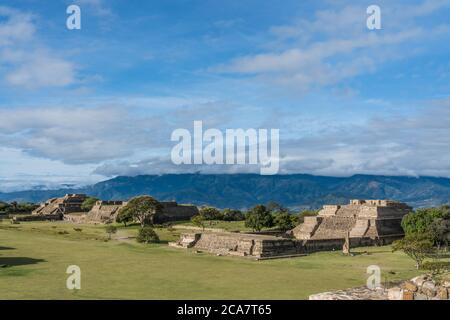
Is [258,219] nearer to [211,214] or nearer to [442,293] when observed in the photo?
[211,214]

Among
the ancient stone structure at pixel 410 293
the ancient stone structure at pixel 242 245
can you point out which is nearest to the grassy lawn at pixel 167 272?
the ancient stone structure at pixel 242 245

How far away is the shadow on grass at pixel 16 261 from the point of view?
41.1m

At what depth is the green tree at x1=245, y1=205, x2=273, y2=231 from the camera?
250 ft

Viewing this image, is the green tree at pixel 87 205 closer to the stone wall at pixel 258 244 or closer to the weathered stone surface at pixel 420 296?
the stone wall at pixel 258 244

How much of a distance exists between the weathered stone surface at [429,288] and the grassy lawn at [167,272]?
26.5 feet

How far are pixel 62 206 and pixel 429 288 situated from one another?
11448 centimetres

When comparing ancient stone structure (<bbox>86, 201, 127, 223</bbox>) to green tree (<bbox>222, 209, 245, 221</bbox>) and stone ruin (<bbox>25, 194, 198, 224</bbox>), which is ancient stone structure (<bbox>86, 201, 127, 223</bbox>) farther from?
green tree (<bbox>222, 209, 245, 221</bbox>)

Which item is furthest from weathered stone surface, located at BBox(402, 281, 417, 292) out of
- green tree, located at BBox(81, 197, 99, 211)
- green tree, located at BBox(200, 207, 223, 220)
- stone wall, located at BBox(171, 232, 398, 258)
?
green tree, located at BBox(81, 197, 99, 211)

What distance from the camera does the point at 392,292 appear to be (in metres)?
23.4

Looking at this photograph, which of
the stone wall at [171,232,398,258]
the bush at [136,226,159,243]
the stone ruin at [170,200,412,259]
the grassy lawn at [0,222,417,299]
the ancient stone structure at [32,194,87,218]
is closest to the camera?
the grassy lawn at [0,222,417,299]

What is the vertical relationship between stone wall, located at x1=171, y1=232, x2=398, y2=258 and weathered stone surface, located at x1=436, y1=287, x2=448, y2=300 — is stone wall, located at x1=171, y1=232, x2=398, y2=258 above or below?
below

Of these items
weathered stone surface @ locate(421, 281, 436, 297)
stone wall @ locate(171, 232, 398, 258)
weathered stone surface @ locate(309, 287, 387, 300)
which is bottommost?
stone wall @ locate(171, 232, 398, 258)

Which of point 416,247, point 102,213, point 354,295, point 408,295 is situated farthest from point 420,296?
point 102,213
